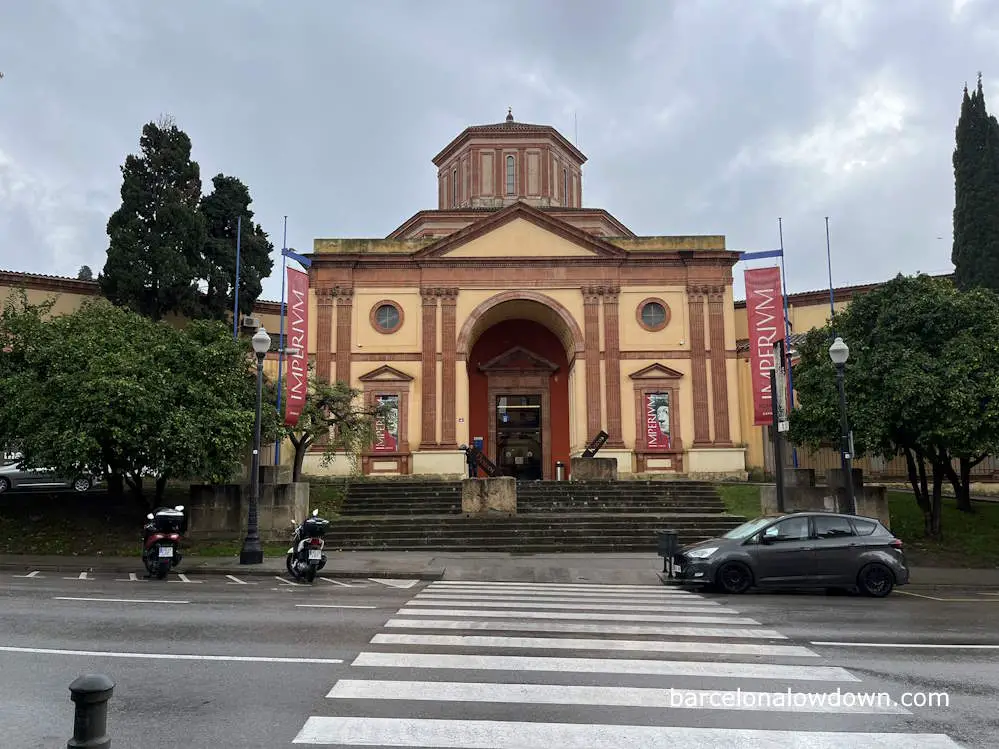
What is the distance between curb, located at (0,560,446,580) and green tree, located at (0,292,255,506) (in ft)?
8.01

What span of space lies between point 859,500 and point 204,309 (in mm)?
25821

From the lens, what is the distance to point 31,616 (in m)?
9.34

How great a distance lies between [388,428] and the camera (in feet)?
98.8

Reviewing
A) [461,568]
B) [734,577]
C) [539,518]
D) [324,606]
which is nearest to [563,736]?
[324,606]

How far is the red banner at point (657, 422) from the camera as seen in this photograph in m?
30.9

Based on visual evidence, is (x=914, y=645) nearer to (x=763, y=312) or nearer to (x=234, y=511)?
(x=763, y=312)

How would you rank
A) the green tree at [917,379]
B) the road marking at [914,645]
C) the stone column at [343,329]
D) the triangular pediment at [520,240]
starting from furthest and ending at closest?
the triangular pediment at [520,240], the stone column at [343,329], the green tree at [917,379], the road marking at [914,645]

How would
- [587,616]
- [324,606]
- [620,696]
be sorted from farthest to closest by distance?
[324,606], [587,616], [620,696]

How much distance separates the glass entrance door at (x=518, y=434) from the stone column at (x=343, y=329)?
7.06 meters

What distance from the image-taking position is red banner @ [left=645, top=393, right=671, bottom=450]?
30.9 meters

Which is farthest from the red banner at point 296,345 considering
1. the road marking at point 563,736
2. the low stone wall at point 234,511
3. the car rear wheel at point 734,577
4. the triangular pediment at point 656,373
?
the road marking at point 563,736

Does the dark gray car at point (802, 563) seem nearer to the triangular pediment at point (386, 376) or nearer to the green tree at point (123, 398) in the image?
the green tree at point (123, 398)

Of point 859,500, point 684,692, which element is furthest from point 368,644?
point 859,500

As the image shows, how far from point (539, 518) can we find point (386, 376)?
12099mm
